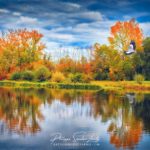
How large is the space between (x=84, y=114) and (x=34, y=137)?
7075 mm

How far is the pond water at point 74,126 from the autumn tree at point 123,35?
81.6 ft

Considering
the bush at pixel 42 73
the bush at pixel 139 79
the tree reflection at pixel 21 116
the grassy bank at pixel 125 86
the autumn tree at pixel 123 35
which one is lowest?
the tree reflection at pixel 21 116

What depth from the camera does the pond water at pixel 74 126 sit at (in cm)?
1407

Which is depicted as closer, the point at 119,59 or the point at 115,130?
the point at 115,130

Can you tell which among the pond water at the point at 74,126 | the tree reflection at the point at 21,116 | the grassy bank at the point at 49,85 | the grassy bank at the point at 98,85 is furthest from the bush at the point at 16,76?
the pond water at the point at 74,126

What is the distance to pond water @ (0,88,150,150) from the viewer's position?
1407cm

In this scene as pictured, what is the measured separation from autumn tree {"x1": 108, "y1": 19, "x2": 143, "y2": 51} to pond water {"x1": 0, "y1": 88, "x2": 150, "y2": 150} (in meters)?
24.9

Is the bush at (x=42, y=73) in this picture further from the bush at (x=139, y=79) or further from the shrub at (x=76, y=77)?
the bush at (x=139, y=79)

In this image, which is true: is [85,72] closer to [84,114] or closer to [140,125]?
[84,114]

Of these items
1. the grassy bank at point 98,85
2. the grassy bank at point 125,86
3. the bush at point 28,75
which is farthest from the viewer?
the bush at point 28,75

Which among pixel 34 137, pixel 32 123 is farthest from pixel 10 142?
pixel 32 123

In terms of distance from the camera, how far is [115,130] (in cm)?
1689

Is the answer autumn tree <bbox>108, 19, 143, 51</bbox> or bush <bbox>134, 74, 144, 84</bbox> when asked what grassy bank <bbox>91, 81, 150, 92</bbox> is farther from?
autumn tree <bbox>108, 19, 143, 51</bbox>
